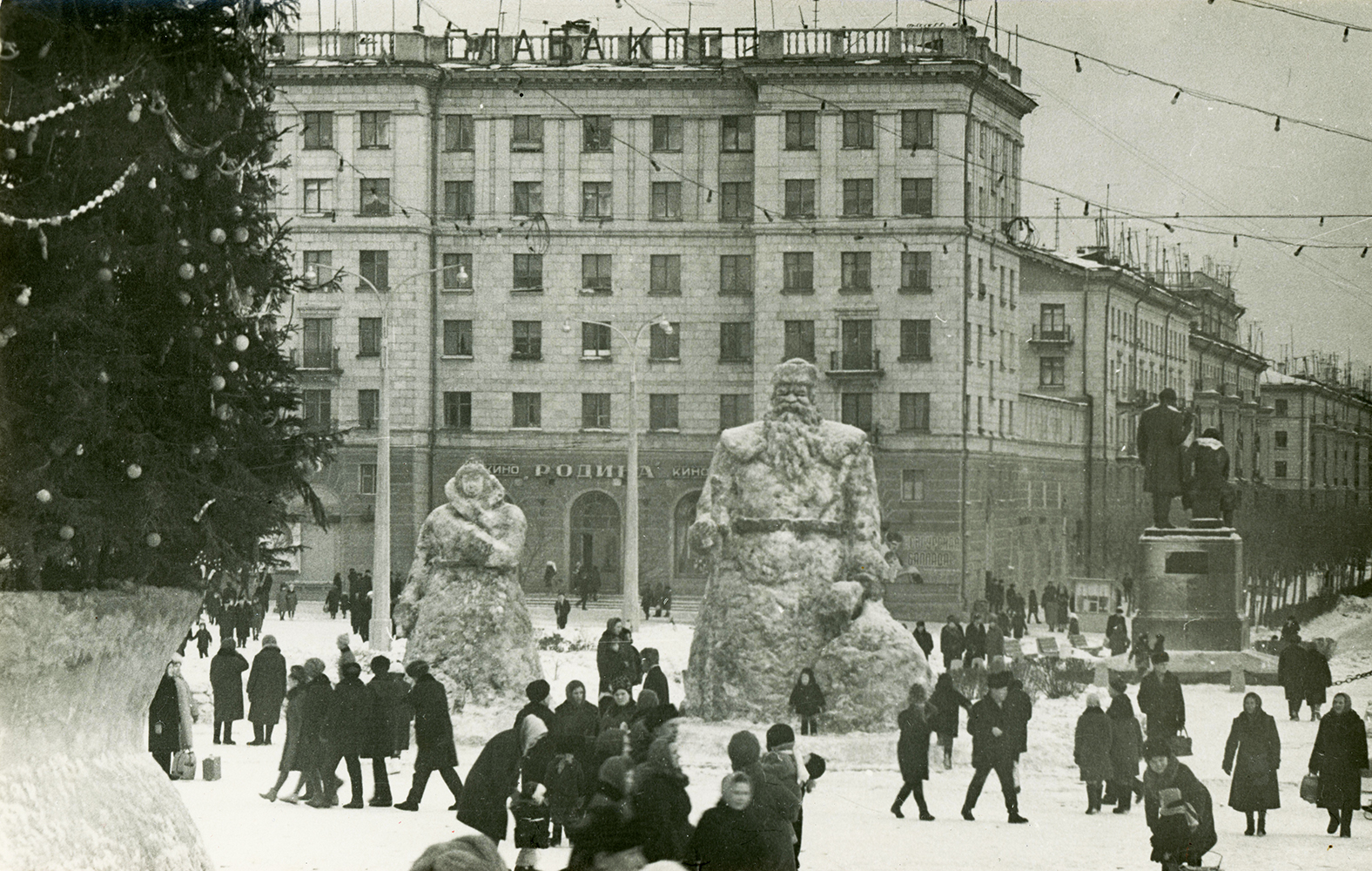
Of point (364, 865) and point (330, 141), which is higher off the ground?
point (330, 141)

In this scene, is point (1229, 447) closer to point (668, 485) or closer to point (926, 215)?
point (926, 215)

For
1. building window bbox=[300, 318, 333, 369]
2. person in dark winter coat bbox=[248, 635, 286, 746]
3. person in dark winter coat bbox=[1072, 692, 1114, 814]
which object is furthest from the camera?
building window bbox=[300, 318, 333, 369]

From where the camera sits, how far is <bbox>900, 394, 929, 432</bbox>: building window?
5181cm

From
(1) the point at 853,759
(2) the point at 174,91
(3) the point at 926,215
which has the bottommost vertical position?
(1) the point at 853,759

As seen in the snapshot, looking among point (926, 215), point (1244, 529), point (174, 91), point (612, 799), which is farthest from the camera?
point (926, 215)

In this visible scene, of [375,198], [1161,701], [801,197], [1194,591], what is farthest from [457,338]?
[1161,701]

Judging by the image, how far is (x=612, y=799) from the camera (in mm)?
9234

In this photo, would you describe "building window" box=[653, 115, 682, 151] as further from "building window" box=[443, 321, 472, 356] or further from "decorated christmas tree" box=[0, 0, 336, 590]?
"decorated christmas tree" box=[0, 0, 336, 590]

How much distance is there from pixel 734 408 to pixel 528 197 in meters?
7.29

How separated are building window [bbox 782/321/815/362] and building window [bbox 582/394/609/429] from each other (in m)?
4.65

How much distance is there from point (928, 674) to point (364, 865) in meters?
8.03

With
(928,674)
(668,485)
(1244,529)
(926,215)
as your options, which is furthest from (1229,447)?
(928,674)

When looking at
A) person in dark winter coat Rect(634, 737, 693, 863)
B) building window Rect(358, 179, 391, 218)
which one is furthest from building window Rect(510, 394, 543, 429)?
person in dark winter coat Rect(634, 737, 693, 863)

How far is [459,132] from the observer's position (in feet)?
169
